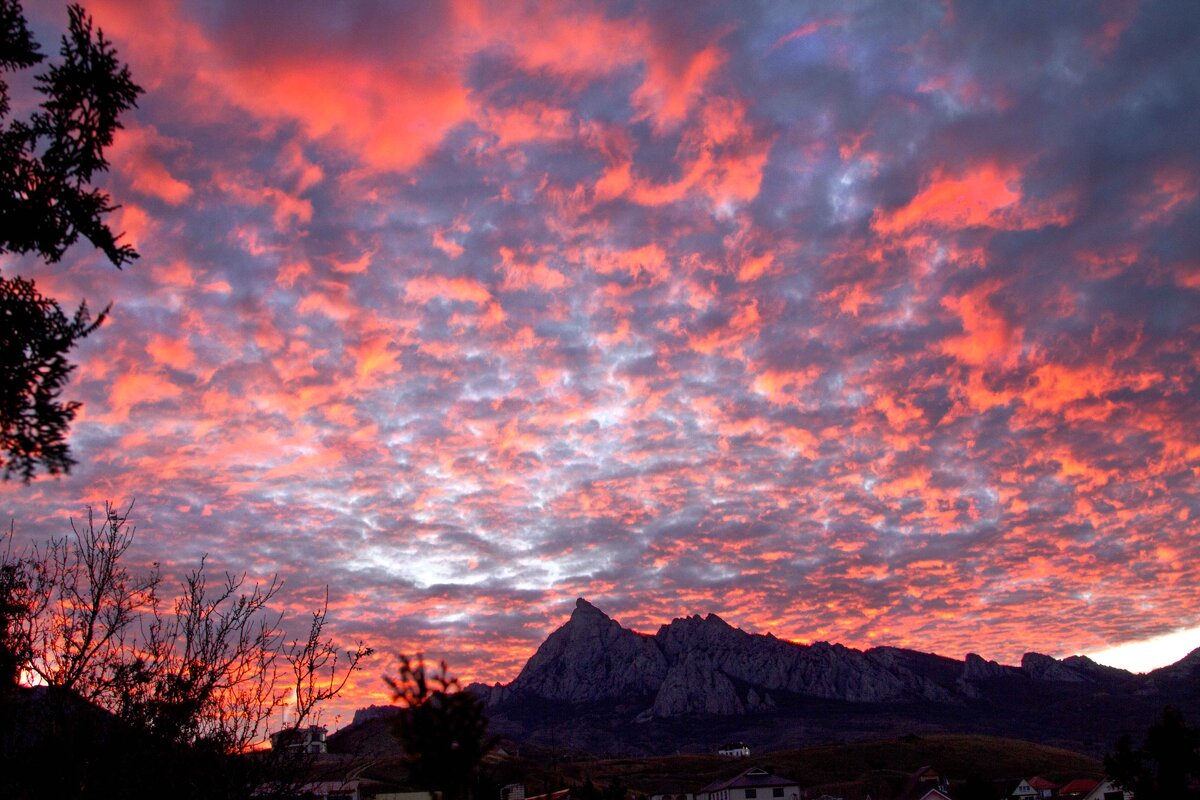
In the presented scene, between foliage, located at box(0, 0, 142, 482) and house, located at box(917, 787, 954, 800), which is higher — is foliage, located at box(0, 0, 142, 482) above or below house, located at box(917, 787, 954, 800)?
above

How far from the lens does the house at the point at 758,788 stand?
125 m

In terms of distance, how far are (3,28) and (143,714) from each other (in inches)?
537

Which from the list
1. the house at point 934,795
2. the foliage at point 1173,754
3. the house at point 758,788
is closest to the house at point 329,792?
the foliage at point 1173,754

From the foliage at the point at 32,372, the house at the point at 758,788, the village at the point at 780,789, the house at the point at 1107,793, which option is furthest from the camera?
the house at the point at 758,788

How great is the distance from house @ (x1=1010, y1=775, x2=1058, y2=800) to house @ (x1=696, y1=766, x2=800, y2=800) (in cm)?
3645

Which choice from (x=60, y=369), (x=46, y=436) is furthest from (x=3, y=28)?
(x=46, y=436)

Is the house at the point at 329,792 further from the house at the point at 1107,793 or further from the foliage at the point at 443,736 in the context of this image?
the house at the point at 1107,793

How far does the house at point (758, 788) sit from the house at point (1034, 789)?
36.5 m

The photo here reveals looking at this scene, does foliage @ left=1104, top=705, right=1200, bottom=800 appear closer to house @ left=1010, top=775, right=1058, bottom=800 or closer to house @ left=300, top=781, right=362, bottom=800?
house @ left=300, top=781, right=362, bottom=800

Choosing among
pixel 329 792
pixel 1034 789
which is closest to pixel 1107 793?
pixel 1034 789

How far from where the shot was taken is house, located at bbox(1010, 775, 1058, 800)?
134m

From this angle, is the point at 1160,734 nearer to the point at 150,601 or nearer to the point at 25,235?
the point at 150,601

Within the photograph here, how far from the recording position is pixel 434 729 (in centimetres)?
1405

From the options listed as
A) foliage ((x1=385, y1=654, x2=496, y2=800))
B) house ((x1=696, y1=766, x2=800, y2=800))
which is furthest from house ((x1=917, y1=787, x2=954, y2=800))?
foliage ((x1=385, y1=654, x2=496, y2=800))
